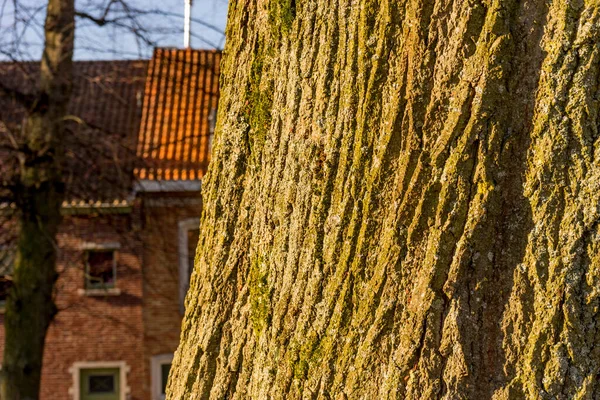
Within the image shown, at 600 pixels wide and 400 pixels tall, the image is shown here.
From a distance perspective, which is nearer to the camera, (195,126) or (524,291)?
(524,291)

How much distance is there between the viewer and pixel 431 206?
2.12m

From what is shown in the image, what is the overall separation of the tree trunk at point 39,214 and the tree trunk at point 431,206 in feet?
25.6

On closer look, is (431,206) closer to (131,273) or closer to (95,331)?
(131,273)

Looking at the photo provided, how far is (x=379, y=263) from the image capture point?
218 cm

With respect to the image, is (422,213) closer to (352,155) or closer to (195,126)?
(352,155)

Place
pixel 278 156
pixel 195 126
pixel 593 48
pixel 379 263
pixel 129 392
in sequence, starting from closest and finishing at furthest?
1. pixel 593 48
2. pixel 379 263
3. pixel 278 156
4. pixel 195 126
5. pixel 129 392

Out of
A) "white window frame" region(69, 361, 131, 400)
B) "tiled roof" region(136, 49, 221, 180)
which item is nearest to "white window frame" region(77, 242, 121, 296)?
"white window frame" region(69, 361, 131, 400)

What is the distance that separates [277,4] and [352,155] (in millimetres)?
511

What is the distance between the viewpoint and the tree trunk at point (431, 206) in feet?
6.66

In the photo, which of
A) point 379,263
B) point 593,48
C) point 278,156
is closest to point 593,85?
point 593,48

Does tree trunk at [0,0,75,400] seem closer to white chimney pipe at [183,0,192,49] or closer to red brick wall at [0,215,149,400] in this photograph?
white chimney pipe at [183,0,192,49]

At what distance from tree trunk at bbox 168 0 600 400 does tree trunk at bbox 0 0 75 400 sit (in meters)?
7.80

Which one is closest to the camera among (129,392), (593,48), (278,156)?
(593,48)

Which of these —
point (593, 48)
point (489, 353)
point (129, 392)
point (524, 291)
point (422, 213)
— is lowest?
point (129, 392)
